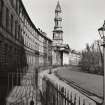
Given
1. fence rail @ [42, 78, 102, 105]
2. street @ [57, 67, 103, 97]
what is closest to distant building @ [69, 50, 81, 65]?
street @ [57, 67, 103, 97]

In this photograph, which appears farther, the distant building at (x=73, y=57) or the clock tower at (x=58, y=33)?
the distant building at (x=73, y=57)

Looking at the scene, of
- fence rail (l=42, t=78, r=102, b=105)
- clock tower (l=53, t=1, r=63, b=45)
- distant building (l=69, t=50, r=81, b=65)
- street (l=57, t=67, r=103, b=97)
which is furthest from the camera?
distant building (l=69, t=50, r=81, b=65)

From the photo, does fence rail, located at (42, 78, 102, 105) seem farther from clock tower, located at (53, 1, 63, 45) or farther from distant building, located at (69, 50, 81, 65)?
distant building, located at (69, 50, 81, 65)

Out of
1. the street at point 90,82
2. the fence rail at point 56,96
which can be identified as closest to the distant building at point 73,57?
the street at point 90,82

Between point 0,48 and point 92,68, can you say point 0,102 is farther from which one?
point 92,68

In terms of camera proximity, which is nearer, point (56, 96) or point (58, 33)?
point (56, 96)

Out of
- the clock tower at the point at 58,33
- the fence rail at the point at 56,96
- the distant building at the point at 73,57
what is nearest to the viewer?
the fence rail at the point at 56,96

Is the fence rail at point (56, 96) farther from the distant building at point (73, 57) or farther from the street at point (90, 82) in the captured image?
the distant building at point (73, 57)

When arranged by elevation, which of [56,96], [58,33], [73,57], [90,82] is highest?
[58,33]

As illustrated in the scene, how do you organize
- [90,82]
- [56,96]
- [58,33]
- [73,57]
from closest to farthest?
[56,96]
[90,82]
[58,33]
[73,57]

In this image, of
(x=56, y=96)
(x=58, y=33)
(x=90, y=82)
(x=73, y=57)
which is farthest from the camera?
(x=73, y=57)

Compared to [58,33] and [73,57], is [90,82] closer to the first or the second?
[58,33]

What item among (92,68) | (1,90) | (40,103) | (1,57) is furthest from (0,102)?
(92,68)

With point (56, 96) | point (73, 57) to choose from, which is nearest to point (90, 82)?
point (56, 96)
